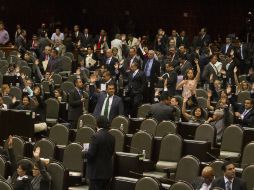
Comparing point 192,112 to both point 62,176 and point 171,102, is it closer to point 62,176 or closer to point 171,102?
point 171,102

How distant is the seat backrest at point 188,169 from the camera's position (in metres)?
10.1

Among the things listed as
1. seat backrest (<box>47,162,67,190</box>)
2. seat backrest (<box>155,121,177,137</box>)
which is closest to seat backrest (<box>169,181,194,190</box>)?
seat backrest (<box>47,162,67,190</box>)

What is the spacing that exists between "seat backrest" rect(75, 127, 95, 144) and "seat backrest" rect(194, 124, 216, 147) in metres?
1.64

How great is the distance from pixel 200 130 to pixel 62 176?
2719mm

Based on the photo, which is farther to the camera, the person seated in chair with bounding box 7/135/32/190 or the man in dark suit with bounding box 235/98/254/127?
the man in dark suit with bounding box 235/98/254/127

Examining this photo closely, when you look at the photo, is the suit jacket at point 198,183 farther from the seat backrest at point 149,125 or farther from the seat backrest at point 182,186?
the seat backrest at point 149,125

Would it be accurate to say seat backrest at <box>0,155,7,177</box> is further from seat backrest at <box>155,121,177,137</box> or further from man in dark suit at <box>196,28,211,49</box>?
man in dark suit at <box>196,28,211,49</box>

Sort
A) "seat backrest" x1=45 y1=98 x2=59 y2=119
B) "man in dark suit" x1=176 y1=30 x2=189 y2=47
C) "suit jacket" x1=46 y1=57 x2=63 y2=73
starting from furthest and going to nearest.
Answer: "man in dark suit" x1=176 y1=30 x2=189 y2=47, "suit jacket" x1=46 y1=57 x2=63 y2=73, "seat backrest" x1=45 y1=98 x2=59 y2=119

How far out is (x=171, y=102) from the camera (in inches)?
533

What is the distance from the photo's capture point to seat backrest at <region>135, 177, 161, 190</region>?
927 cm

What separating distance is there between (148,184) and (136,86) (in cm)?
624

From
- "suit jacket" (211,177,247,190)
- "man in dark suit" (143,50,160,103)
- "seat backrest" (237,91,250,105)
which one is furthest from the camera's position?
"man in dark suit" (143,50,160,103)

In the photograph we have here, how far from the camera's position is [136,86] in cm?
1546

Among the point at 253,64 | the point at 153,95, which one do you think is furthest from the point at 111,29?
the point at 153,95
